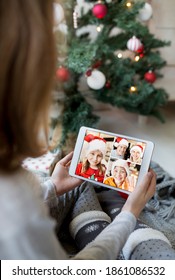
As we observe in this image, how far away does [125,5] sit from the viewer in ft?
4.89

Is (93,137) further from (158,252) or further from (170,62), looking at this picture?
(170,62)

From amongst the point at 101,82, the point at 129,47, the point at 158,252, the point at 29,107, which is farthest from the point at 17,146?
the point at 129,47

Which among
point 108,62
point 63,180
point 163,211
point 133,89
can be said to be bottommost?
point 163,211

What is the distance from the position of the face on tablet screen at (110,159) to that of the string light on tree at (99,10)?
83cm

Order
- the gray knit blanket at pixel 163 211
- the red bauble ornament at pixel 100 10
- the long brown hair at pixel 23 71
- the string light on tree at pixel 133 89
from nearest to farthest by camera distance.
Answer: the long brown hair at pixel 23 71
the gray knit blanket at pixel 163 211
the red bauble ornament at pixel 100 10
the string light on tree at pixel 133 89

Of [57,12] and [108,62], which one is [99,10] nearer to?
[108,62]

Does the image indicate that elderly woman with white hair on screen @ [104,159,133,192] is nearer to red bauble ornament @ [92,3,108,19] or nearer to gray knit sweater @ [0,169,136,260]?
gray knit sweater @ [0,169,136,260]

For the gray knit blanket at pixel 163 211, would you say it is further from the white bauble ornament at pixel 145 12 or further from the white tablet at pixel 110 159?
the white bauble ornament at pixel 145 12

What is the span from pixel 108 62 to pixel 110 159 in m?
1.01

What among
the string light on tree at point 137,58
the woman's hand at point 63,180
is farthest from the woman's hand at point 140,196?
the string light on tree at point 137,58

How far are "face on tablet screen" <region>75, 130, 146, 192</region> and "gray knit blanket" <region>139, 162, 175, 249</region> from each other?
26cm

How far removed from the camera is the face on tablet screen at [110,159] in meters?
0.76

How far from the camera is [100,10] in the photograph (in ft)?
4.67

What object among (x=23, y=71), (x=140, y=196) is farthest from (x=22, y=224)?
(x=140, y=196)
